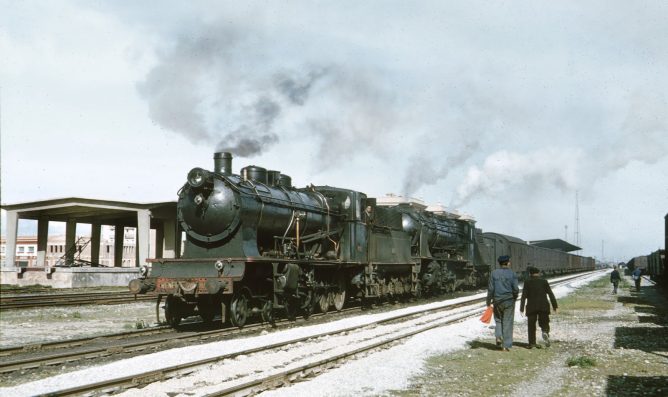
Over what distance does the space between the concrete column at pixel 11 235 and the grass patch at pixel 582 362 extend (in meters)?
39.0

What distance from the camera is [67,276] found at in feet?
113

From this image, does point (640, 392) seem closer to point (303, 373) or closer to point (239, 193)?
point (303, 373)

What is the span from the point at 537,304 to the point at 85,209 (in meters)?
33.2

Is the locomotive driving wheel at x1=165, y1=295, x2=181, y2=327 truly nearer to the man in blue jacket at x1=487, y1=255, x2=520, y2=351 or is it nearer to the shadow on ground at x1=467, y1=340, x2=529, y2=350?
the shadow on ground at x1=467, y1=340, x2=529, y2=350

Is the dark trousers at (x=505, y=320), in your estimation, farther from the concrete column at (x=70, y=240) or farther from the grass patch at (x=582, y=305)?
the concrete column at (x=70, y=240)

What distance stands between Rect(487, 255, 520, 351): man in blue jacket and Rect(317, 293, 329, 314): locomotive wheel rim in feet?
22.8

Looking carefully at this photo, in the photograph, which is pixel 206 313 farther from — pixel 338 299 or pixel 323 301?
pixel 338 299

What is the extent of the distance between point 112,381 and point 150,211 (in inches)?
1240

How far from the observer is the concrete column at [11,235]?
3959cm

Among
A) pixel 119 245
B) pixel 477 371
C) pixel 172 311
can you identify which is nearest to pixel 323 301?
pixel 172 311

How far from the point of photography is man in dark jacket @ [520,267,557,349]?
1148cm

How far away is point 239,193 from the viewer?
537 inches

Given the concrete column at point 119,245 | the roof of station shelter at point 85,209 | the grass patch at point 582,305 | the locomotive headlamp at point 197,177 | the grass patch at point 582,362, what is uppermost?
the roof of station shelter at point 85,209

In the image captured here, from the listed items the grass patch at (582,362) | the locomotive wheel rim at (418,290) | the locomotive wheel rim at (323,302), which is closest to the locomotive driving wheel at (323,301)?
the locomotive wheel rim at (323,302)
